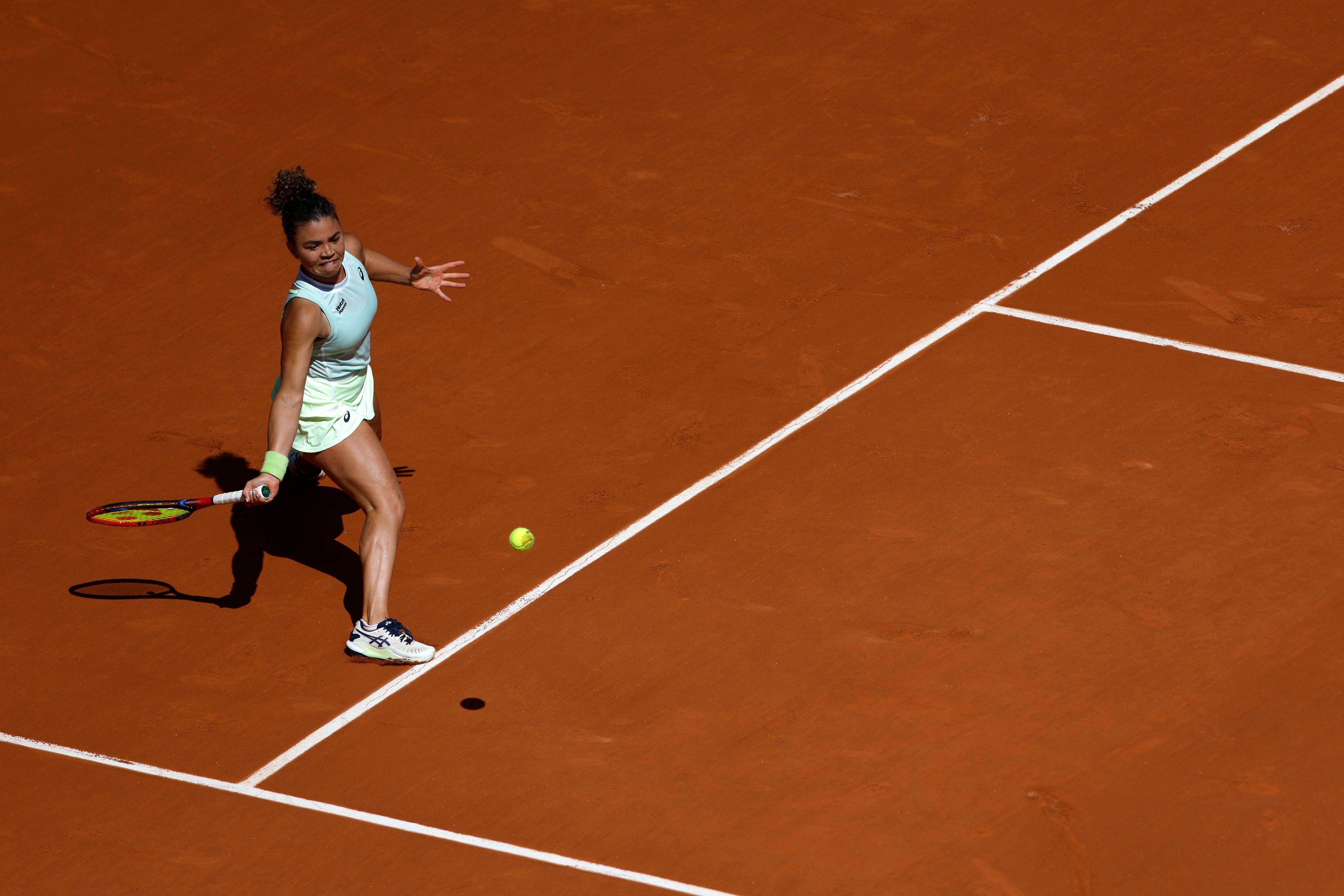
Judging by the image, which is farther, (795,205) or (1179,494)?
(795,205)

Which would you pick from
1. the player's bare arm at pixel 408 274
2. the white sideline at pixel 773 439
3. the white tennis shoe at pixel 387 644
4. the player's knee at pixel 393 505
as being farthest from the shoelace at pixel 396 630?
the player's bare arm at pixel 408 274

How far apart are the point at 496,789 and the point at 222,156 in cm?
644

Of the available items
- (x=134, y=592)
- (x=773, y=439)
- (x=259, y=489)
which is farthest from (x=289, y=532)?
(x=773, y=439)

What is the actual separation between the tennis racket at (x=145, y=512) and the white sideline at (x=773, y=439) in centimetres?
115

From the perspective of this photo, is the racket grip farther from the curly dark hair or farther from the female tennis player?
the curly dark hair

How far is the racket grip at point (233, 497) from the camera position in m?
7.42

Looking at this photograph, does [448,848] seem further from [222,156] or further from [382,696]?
[222,156]

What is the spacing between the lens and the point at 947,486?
905 centimetres

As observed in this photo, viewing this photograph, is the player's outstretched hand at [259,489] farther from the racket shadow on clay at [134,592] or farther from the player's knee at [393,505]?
the racket shadow on clay at [134,592]

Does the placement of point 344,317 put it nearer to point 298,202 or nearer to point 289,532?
point 298,202

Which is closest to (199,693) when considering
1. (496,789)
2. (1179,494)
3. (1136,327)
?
(496,789)

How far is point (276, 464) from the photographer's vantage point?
7.56m

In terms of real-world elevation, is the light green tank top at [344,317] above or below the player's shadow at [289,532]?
above

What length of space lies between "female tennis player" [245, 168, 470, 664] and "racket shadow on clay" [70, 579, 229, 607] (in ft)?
3.38
